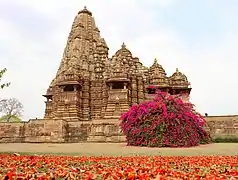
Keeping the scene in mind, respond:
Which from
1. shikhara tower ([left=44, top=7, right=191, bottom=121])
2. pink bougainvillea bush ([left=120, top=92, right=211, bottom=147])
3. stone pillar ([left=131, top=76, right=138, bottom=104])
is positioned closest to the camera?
pink bougainvillea bush ([left=120, top=92, right=211, bottom=147])

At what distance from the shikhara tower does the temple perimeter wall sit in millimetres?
5810

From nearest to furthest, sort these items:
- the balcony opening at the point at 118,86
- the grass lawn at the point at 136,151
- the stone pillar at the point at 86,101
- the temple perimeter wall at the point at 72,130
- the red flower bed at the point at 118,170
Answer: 1. the red flower bed at the point at 118,170
2. the grass lawn at the point at 136,151
3. the temple perimeter wall at the point at 72,130
4. the stone pillar at the point at 86,101
5. the balcony opening at the point at 118,86

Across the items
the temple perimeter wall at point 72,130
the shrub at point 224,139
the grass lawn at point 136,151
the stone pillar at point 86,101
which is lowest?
the grass lawn at point 136,151

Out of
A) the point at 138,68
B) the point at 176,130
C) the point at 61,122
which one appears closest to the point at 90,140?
the point at 61,122

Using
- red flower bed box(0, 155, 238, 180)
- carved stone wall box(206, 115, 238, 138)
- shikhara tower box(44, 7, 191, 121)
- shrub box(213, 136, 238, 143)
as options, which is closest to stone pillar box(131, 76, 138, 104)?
shikhara tower box(44, 7, 191, 121)

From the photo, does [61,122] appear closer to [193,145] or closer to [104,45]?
[193,145]

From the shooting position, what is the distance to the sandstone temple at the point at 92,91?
25.4 m

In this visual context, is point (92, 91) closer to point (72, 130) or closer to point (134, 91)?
point (134, 91)

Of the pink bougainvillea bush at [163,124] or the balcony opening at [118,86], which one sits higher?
the balcony opening at [118,86]

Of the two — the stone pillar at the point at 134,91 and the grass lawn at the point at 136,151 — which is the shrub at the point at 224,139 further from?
the stone pillar at the point at 134,91

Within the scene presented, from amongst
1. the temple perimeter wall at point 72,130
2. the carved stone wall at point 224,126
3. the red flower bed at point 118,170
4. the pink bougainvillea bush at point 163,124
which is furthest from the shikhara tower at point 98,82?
the red flower bed at point 118,170

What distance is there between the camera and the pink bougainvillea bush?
53.3 ft

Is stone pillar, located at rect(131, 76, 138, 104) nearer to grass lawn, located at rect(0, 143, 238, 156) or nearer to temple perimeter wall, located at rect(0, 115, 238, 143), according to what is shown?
temple perimeter wall, located at rect(0, 115, 238, 143)

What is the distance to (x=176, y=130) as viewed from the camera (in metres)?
16.3
